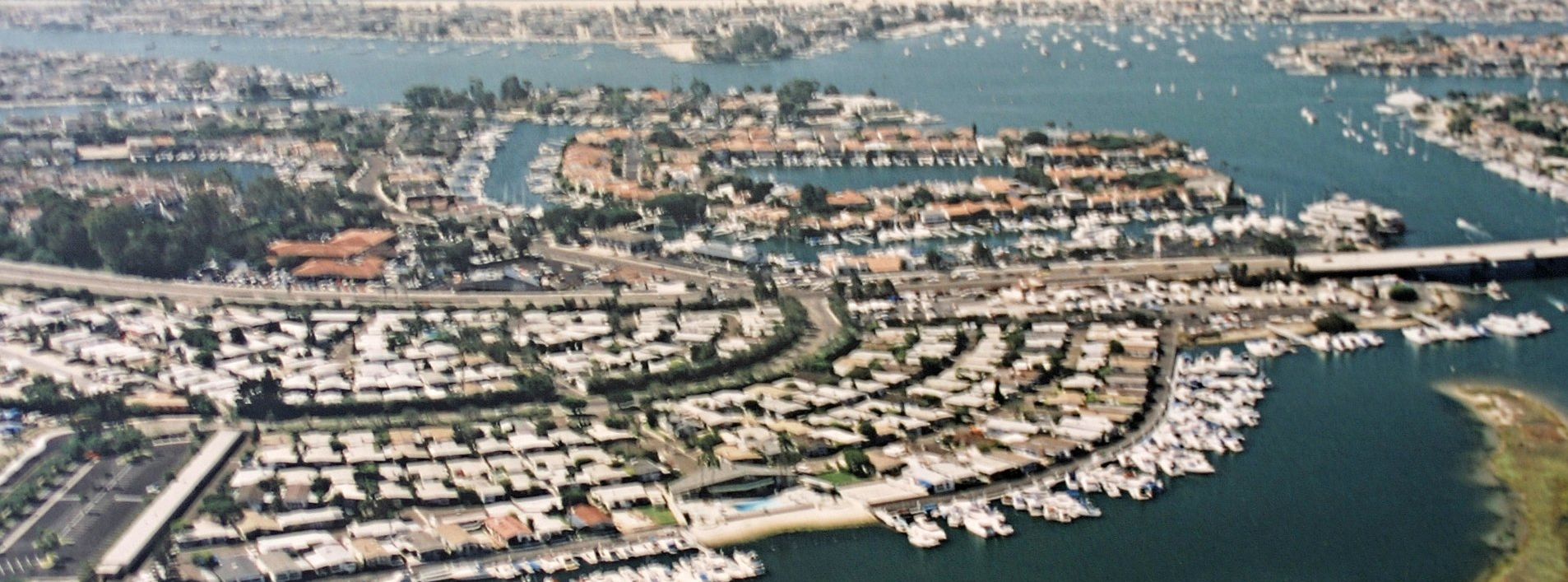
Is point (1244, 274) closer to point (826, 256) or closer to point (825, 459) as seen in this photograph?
point (826, 256)

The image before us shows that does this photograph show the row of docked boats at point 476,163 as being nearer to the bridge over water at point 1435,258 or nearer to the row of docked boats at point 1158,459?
the bridge over water at point 1435,258

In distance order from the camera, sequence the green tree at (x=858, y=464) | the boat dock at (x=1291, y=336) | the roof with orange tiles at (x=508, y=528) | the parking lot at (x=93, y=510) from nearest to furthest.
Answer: the parking lot at (x=93, y=510) < the roof with orange tiles at (x=508, y=528) < the green tree at (x=858, y=464) < the boat dock at (x=1291, y=336)

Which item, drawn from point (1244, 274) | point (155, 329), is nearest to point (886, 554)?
point (1244, 274)

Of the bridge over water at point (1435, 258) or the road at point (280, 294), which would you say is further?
the bridge over water at point (1435, 258)

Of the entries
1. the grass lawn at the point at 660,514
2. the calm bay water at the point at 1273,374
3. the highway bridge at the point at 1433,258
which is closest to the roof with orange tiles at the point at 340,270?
the calm bay water at the point at 1273,374

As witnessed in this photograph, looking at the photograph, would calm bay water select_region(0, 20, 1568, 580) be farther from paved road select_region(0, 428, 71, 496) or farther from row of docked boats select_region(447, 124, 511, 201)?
paved road select_region(0, 428, 71, 496)

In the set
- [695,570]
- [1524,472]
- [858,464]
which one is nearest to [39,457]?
[695,570]

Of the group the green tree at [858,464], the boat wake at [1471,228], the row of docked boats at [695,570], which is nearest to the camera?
the row of docked boats at [695,570]
